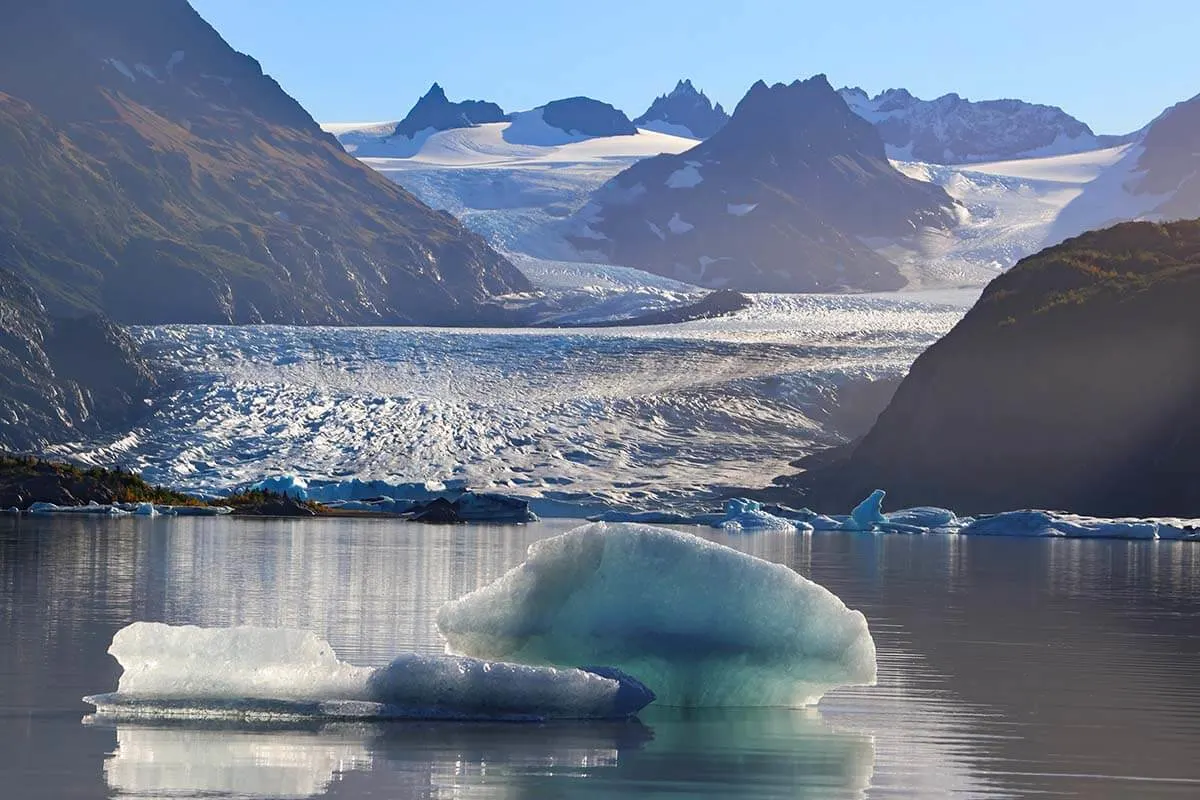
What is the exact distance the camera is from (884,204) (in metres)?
182

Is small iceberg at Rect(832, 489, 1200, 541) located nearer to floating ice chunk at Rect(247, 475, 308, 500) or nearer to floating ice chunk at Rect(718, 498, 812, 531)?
floating ice chunk at Rect(718, 498, 812, 531)

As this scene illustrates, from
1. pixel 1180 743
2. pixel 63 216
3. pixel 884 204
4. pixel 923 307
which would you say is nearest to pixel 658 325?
pixel 923 307

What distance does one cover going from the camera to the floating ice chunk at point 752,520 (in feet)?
179

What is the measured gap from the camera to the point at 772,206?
17712 cm

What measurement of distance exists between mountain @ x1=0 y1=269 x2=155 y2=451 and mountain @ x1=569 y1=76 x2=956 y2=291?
6938 cm

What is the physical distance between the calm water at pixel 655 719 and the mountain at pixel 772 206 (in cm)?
12292

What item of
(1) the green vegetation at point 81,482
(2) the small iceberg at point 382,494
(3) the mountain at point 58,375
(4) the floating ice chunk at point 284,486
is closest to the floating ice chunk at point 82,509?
(1) the green vegetation at point 81,482

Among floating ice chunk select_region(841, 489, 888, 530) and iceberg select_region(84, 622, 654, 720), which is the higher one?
iceberg select_region(84, 622, 654, 720)

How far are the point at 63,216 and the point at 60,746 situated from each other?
102 meters

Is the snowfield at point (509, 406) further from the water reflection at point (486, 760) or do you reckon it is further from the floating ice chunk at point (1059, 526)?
the water reflection at point (486, 760)

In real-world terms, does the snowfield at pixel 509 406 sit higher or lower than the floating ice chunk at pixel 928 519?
higher

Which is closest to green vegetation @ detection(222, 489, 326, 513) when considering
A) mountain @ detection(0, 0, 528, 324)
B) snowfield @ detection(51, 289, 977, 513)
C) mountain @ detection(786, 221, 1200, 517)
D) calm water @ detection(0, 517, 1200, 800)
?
snowfield @ detection(51, 289, 977, 513)

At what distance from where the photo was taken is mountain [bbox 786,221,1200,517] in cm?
5953

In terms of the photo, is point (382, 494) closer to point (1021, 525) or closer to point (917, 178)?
point (1021, 525)
